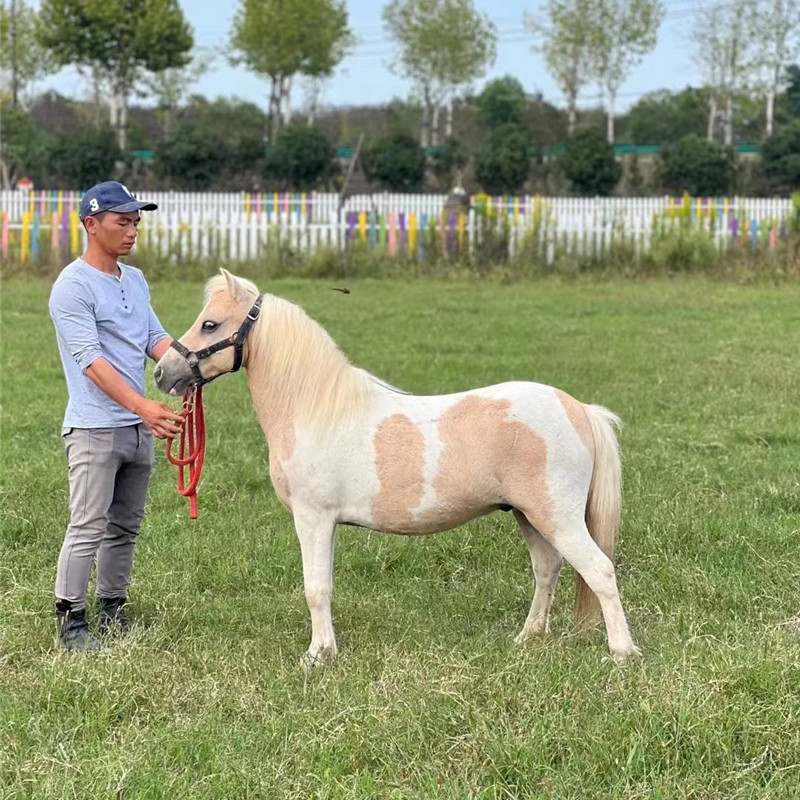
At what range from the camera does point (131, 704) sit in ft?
11.5

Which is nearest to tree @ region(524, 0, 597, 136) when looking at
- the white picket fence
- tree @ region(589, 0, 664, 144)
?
tree @ region(589, 0, 664, 144)

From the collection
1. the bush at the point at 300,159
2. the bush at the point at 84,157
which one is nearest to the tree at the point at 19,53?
the bush at the point at 84,157

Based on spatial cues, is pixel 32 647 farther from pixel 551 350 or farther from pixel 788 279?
pixel 788 279

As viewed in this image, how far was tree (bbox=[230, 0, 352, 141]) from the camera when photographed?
40.8 m

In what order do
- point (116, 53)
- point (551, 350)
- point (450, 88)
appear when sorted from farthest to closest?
Answer: point (450, 88), point (116, 53), point (551, 350)

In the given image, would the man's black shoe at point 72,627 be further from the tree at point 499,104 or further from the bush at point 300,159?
the tree at point 499,104

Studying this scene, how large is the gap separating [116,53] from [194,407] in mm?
36970

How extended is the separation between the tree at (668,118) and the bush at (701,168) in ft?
54.2

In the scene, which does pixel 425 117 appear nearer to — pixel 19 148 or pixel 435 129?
pixel 435 129

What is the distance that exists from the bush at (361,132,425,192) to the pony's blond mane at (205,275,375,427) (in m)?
31.2

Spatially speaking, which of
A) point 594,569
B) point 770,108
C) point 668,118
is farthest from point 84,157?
point 668,118

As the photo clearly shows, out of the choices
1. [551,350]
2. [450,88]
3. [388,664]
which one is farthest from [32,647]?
[450,88]

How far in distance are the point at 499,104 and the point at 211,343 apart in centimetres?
5350

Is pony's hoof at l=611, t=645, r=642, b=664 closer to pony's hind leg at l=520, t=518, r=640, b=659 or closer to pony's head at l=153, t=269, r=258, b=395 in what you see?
pony's hind leg at l=520, t=518, r=640, b=659
